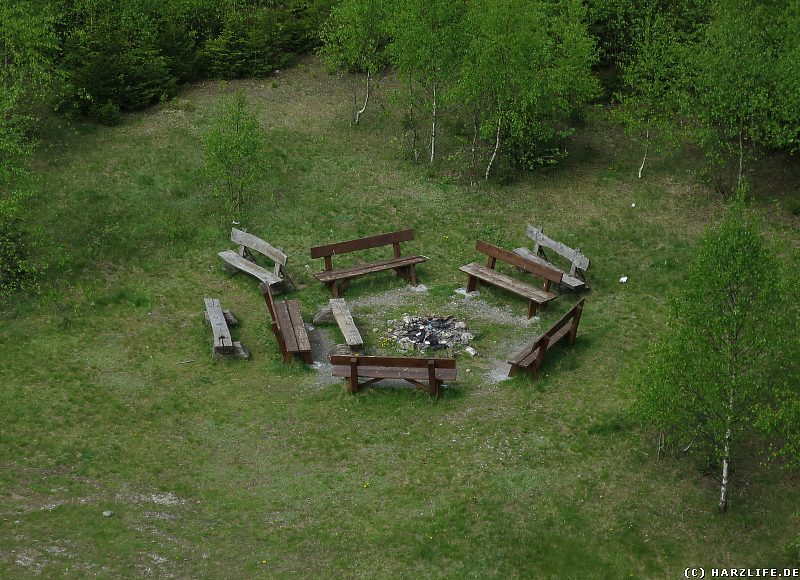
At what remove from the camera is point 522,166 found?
2797 cm

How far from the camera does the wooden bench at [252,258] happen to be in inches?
872

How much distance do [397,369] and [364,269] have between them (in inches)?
201

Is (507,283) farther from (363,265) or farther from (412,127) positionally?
(412,127)

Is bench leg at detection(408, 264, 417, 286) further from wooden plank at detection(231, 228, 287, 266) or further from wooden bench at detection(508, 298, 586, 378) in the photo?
wooden bench at detection(508, 298, 586, 378)

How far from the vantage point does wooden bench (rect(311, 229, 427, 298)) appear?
22.0m

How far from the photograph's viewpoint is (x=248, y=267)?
74.1 ft

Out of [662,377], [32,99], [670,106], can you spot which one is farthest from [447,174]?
[662,377]

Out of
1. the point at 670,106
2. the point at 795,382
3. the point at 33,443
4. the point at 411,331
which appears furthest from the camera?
the point at 670,106

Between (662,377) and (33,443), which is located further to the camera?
(33,443)

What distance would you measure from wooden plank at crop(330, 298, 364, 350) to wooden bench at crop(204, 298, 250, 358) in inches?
83.3

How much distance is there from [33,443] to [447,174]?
15798mm

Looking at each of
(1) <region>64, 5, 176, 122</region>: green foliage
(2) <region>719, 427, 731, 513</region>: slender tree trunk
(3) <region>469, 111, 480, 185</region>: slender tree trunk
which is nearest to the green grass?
(2) <region>719, 427, 731, 513</region>: slender tree trunk

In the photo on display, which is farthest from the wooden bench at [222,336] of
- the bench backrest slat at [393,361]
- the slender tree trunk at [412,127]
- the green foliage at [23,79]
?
the slender tree trunk at [412,127]

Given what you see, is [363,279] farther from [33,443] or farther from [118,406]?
[33,443]
